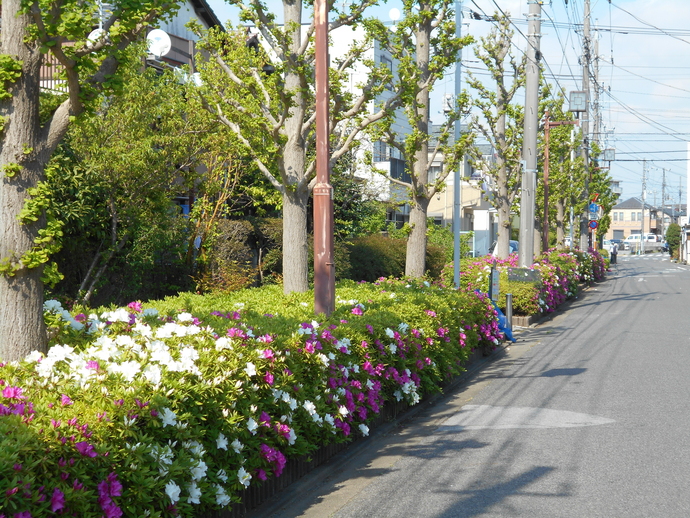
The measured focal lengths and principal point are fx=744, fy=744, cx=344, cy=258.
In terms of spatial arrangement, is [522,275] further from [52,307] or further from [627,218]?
[627,218]

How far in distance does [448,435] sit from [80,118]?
5.03 m

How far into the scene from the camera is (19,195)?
18.7 feet

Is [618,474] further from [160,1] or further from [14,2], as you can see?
[14,2]

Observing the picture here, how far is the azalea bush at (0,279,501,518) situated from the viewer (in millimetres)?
3924

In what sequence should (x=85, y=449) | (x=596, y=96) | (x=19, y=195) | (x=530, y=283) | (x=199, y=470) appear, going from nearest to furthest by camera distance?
(x=85, y=449), (x=199, y=470), (x=19, y=195), (x=530, y=283), (x=596, y=96)

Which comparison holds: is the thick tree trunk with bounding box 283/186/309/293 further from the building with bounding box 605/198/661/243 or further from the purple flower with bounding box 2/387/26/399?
the building with bounding box 605/198/661/243

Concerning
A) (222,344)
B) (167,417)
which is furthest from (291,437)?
(167,417)

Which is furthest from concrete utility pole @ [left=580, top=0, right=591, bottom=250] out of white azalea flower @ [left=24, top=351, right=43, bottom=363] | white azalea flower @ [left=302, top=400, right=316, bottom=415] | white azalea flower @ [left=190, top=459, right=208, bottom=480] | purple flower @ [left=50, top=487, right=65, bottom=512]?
purple flower @ [left=50, top=487, right=65, bottom=512]

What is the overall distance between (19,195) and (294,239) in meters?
7.28

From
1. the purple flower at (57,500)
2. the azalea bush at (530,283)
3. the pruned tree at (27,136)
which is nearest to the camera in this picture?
the purple flower at (57,500)

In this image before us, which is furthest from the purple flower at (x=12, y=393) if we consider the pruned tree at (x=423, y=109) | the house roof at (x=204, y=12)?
the house roof at (x=204, y=12)

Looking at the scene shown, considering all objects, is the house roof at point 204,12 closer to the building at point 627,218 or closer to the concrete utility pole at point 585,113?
the concrete utility pole at point 585,113

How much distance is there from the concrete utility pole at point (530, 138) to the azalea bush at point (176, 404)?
13726mm

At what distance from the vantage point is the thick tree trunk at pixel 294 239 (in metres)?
12.8
